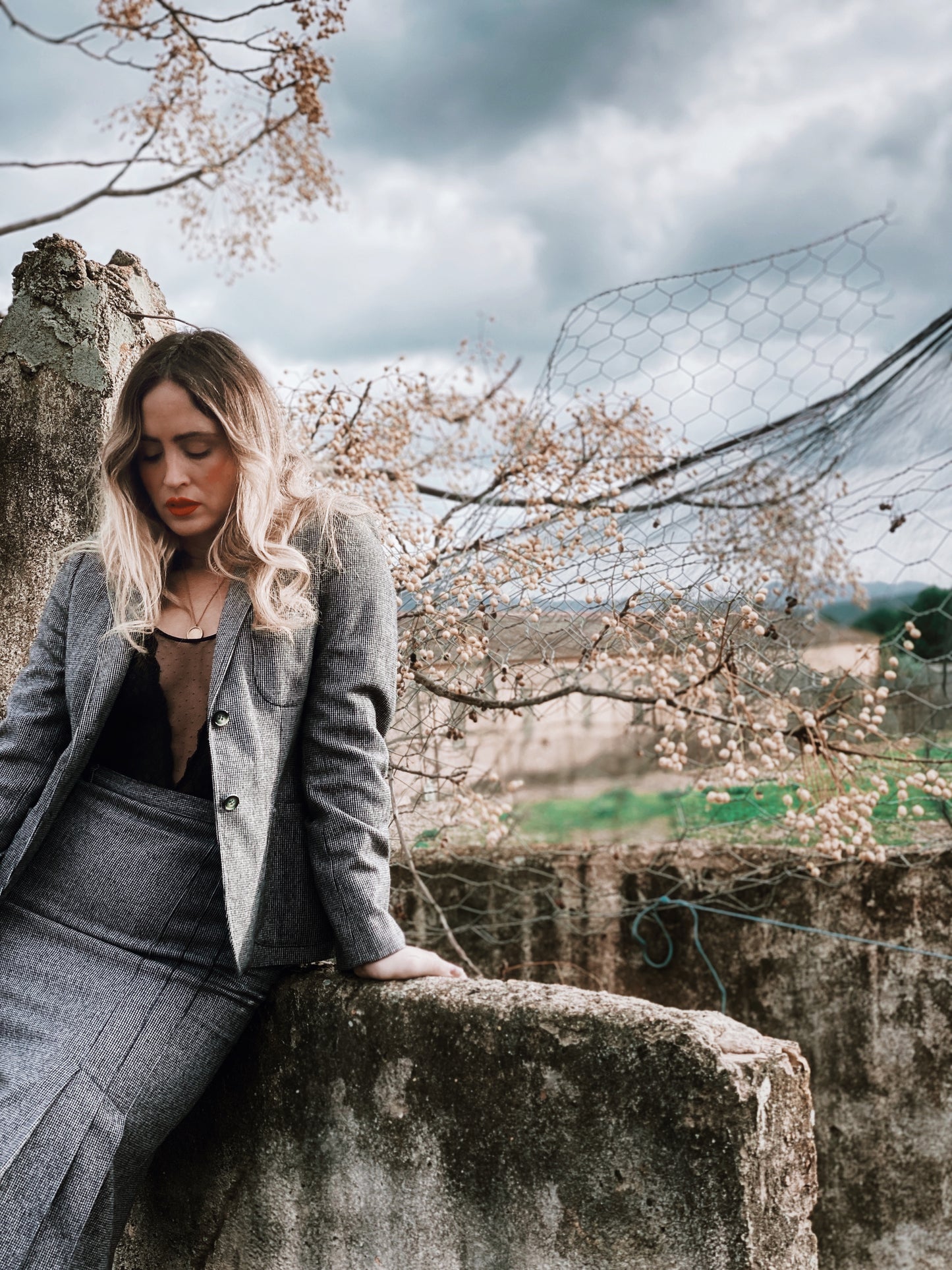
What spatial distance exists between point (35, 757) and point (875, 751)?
2.35 metres

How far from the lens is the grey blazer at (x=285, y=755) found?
1.43 m

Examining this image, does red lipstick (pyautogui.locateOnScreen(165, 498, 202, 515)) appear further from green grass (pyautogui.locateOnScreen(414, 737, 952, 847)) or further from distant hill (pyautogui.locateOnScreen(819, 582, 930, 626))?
distant hill (pyautogui.locateOnScreen(819, 582, 930, 626))

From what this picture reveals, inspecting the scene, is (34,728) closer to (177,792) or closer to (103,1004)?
(177,792)

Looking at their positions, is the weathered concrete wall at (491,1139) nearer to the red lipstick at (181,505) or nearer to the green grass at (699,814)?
the red lipstick at (181,505)

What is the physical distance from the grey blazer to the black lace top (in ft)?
0.15

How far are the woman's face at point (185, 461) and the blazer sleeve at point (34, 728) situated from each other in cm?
27

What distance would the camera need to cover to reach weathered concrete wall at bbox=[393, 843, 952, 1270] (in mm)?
2908

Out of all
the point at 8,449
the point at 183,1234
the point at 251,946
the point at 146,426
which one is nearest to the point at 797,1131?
the point at 251,946

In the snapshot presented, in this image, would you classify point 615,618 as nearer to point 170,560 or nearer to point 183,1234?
point 170,560

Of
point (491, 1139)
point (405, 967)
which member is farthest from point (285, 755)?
point (491, 1139)

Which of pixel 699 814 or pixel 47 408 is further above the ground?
pixel 47 408

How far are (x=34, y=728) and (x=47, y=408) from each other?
92 cm

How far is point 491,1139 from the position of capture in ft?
4.17

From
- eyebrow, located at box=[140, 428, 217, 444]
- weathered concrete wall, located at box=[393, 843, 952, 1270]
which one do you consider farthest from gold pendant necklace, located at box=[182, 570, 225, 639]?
weathered concrete wall, located at box=[393, 843, 952, 1270]
